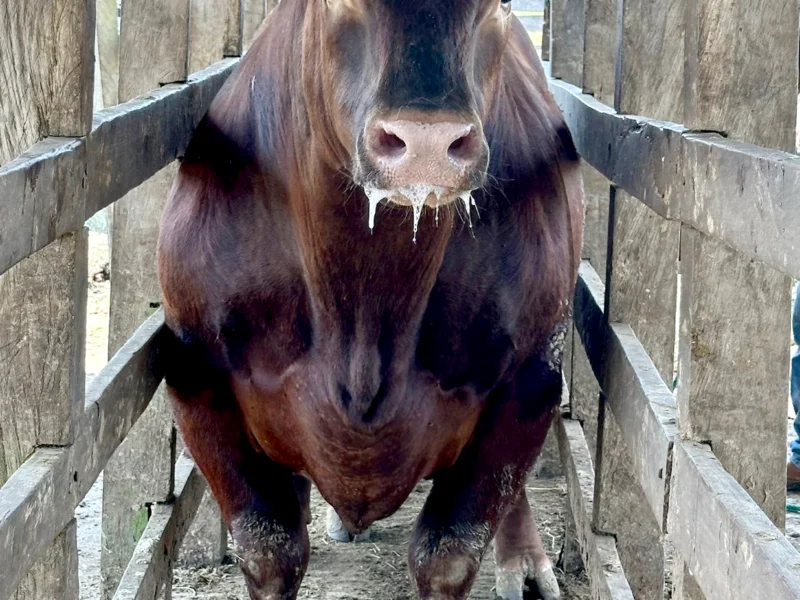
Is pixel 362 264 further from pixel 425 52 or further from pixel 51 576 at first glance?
pixel 51 576

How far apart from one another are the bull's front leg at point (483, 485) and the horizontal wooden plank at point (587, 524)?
0.29m

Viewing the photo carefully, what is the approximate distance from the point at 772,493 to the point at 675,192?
59 cm

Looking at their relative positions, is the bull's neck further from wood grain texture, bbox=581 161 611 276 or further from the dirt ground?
wood grain texture, bbox=581 161 611 276

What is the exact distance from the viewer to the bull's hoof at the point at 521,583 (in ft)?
13.8

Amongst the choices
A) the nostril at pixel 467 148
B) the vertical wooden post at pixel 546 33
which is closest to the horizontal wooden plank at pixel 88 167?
the nostril at pixel 467 148

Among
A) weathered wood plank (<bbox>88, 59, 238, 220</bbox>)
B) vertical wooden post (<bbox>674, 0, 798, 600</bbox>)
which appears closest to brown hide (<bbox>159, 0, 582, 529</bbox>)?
weathered wood plank (<bbox>88, 59, 238, 220</bbox>)

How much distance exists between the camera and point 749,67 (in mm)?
2035

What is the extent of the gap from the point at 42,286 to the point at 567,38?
3.86m

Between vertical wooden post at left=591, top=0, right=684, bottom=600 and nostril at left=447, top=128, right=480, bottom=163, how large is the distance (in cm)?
128

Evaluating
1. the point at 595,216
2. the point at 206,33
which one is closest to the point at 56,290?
the point at 206,33

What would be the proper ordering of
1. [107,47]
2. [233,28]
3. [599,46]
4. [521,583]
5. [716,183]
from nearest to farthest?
[716,183]
[521,583]
[599,46]
[233,28]
[107,47]

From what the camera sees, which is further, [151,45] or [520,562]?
[520,562]

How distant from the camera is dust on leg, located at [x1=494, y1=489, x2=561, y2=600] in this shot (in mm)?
4207

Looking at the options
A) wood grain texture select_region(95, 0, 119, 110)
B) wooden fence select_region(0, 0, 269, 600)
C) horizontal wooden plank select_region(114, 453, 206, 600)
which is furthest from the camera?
wood grain texture select_region(95, 0, 119, 110)
